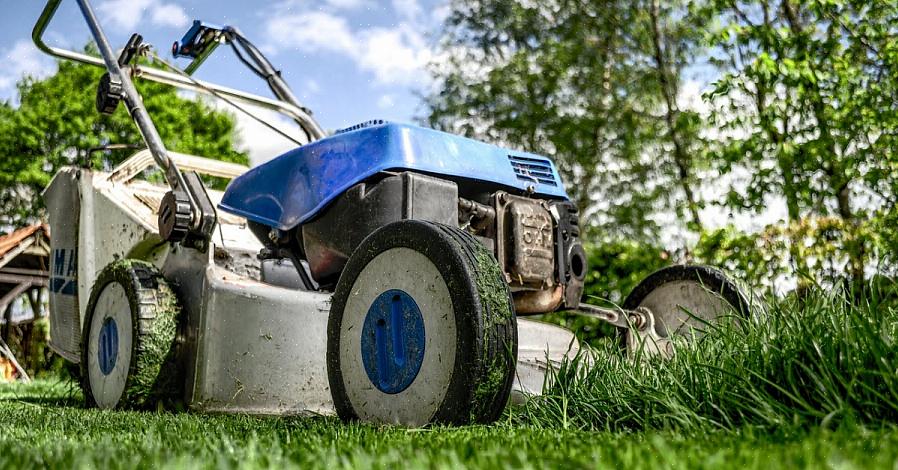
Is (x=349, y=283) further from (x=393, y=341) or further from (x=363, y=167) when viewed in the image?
(x=363, y=167)

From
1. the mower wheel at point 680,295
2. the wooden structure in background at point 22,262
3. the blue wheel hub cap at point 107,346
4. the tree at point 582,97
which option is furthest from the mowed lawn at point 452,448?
the tree at point 582,97

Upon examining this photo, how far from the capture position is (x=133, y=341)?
3.08 metres

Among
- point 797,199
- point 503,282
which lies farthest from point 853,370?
point 797,199

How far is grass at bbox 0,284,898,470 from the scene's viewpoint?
49.8 inches

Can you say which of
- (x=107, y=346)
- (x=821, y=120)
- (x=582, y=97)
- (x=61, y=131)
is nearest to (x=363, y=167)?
(x=107, y=346)

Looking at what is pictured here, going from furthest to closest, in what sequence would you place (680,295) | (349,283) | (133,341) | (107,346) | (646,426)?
(680,295), (107,346), (133,341), (349,283), (646,426)

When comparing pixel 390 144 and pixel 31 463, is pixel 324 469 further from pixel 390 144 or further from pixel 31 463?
pixel 390 144

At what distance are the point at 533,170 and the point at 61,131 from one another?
1899cm

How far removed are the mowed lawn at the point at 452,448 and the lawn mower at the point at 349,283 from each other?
27cm

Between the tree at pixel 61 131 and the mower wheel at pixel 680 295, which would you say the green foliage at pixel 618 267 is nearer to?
the mower wheel at pixel 680 295

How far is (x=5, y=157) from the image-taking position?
64.7 ft

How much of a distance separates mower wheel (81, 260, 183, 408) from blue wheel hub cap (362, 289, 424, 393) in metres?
1.18

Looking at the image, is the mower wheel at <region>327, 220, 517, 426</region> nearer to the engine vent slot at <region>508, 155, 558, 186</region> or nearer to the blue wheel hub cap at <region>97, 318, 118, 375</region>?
the engine vent slot at <region>508, 155, 558, 186</region>

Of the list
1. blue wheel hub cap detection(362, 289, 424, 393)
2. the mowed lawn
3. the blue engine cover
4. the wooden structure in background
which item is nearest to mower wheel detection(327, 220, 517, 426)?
blue wheel hub cap detection(362, 289, 424, 393)
